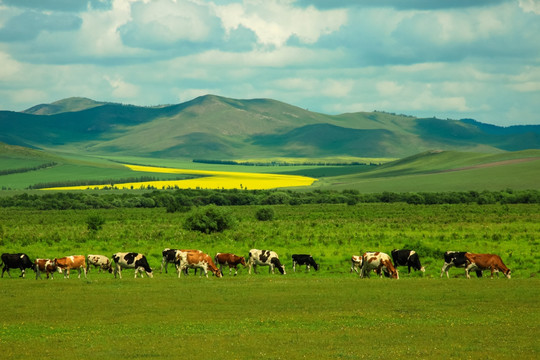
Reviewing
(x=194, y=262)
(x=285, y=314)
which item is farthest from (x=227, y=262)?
(x=285, y=314)

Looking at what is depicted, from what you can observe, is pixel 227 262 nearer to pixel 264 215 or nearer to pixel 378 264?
pixel 378 264

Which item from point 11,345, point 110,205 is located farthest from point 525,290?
point 110,205

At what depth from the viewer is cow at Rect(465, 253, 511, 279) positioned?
1358 inches

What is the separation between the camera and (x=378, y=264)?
3488 centimetres

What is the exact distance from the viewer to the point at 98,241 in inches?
2100

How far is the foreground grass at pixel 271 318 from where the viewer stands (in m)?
19.9

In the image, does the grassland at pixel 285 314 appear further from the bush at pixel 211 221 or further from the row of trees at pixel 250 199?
the row of trees at pixel 250 199

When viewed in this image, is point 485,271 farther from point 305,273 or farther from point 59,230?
point 59,230

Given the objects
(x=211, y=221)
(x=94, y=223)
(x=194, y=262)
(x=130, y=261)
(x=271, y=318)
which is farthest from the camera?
(x=94, y=223)

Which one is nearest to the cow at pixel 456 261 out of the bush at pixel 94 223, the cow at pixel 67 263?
the cow at pixel 67 263

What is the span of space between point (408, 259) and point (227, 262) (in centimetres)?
939

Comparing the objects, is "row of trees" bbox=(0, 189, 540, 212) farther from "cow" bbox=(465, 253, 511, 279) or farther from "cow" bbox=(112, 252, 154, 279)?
"cow" bbox=(465, 253, 511, 279)

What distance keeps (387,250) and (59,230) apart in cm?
3178

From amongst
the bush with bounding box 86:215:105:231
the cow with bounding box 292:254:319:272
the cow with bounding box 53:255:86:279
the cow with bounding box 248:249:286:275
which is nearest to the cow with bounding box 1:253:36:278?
the cow with bounding box 53:255:86:279
